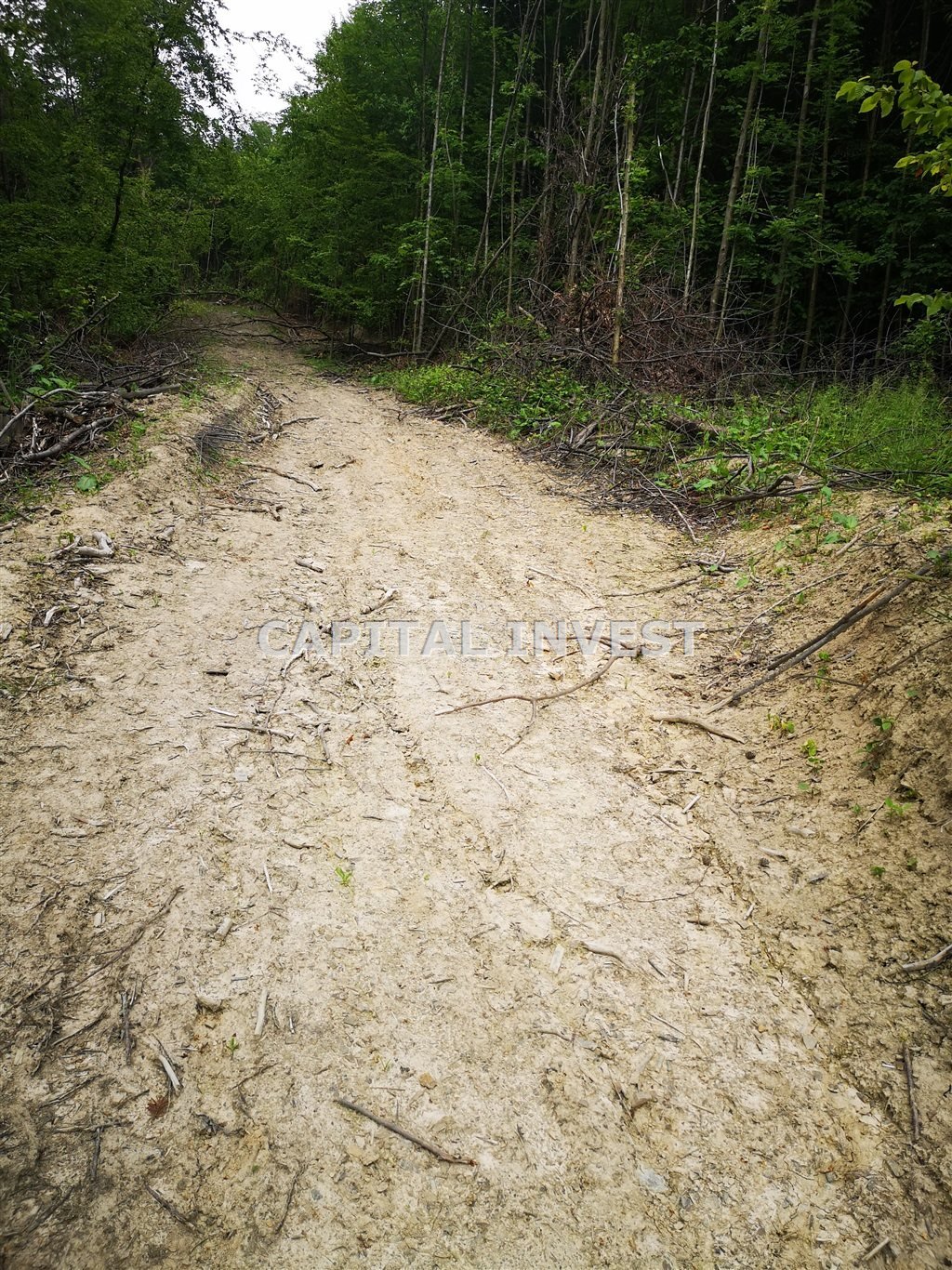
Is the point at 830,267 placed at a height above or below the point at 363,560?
above

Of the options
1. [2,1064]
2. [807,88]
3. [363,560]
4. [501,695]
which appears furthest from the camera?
[807,88]

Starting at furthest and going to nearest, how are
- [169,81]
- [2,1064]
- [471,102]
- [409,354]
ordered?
[471,102], [409,354], [169,81], [2,1064]

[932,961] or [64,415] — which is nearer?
[932,961]

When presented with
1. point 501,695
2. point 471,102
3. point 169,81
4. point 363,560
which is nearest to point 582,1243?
point 501,695

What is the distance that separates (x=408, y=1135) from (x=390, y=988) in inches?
14.6

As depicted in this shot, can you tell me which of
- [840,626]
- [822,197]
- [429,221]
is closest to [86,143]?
[429,221]

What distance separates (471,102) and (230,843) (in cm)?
1669

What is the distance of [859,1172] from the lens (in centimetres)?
142

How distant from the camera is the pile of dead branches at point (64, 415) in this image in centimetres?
474

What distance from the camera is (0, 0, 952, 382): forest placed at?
7.64 metres

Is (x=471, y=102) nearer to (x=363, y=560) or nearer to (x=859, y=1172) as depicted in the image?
(x=363, y=560)

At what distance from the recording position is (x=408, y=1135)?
4.90ft

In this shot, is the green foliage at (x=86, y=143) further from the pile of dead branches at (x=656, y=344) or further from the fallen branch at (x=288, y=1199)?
the fallen branch at (x=288, y=1199)

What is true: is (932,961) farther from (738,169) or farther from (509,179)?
(509,179)
